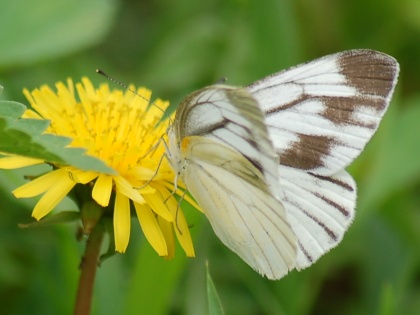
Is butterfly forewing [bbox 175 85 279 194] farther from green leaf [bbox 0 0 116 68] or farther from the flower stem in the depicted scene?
green leaf [bbox 0 0 116 68]

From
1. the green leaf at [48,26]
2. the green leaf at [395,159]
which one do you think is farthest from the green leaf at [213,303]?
the green leaf at [48,26]

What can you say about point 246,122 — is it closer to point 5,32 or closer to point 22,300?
point 22,300

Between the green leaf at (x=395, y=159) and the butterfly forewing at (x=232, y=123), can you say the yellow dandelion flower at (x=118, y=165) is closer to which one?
the butterfly forewing at (x=232, y=123)

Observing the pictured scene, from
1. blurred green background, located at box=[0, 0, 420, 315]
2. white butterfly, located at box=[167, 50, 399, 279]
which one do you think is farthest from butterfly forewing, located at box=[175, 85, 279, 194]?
blurred green background, located at box=[0, 0, 420, 315]

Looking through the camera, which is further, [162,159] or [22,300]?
[22,300]

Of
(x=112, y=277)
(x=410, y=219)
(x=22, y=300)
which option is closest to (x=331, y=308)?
(x=410, y=219)
